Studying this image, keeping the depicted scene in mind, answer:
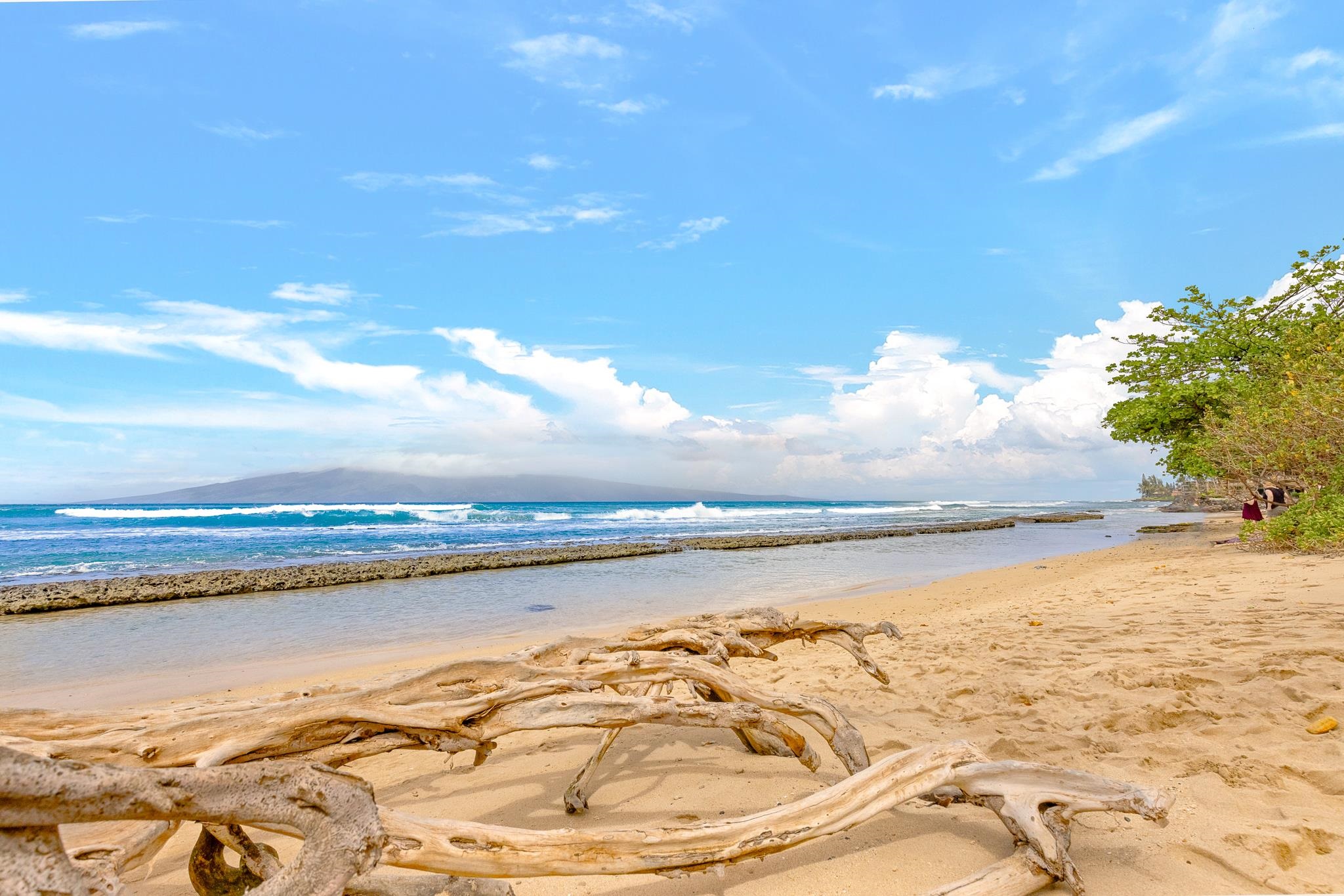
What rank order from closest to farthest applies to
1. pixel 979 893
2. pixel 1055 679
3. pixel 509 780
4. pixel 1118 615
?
1. pixel 979 893
2. pixel 509 780
3. pixel 1055 679
4. pixel 1118 615

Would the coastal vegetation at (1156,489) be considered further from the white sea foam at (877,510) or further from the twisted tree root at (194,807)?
the twisted tree root at (194,807)

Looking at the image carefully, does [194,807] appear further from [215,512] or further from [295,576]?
[215,512]

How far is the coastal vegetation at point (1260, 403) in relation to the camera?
42.1 ft

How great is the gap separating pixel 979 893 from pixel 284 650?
9696 millimetres

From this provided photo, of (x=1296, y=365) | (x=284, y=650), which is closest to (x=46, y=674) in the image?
(x=284, y=650)

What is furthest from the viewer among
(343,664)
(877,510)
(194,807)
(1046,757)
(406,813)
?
(877,510)

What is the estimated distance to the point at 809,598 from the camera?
43.5 ft

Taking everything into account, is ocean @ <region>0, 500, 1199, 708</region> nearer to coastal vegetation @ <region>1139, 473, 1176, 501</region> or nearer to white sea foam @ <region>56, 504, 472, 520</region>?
white sea foam @ <region>56, 504, 472, 520</region>

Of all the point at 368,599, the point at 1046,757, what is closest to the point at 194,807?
the point at 1046,757

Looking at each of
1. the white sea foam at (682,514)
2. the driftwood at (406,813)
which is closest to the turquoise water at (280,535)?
the white sea foam at (682,514)

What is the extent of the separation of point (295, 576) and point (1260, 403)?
24.9 metres

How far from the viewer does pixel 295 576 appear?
16938 mm

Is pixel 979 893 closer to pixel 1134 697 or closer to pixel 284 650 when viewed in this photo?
pixel 1134 697

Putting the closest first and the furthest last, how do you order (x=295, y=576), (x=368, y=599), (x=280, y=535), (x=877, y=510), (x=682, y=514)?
(x=368, y=599)
(x=295, y=576)
(x=280, y=535)
(x=682, y=514)
(x=877, y=510)
